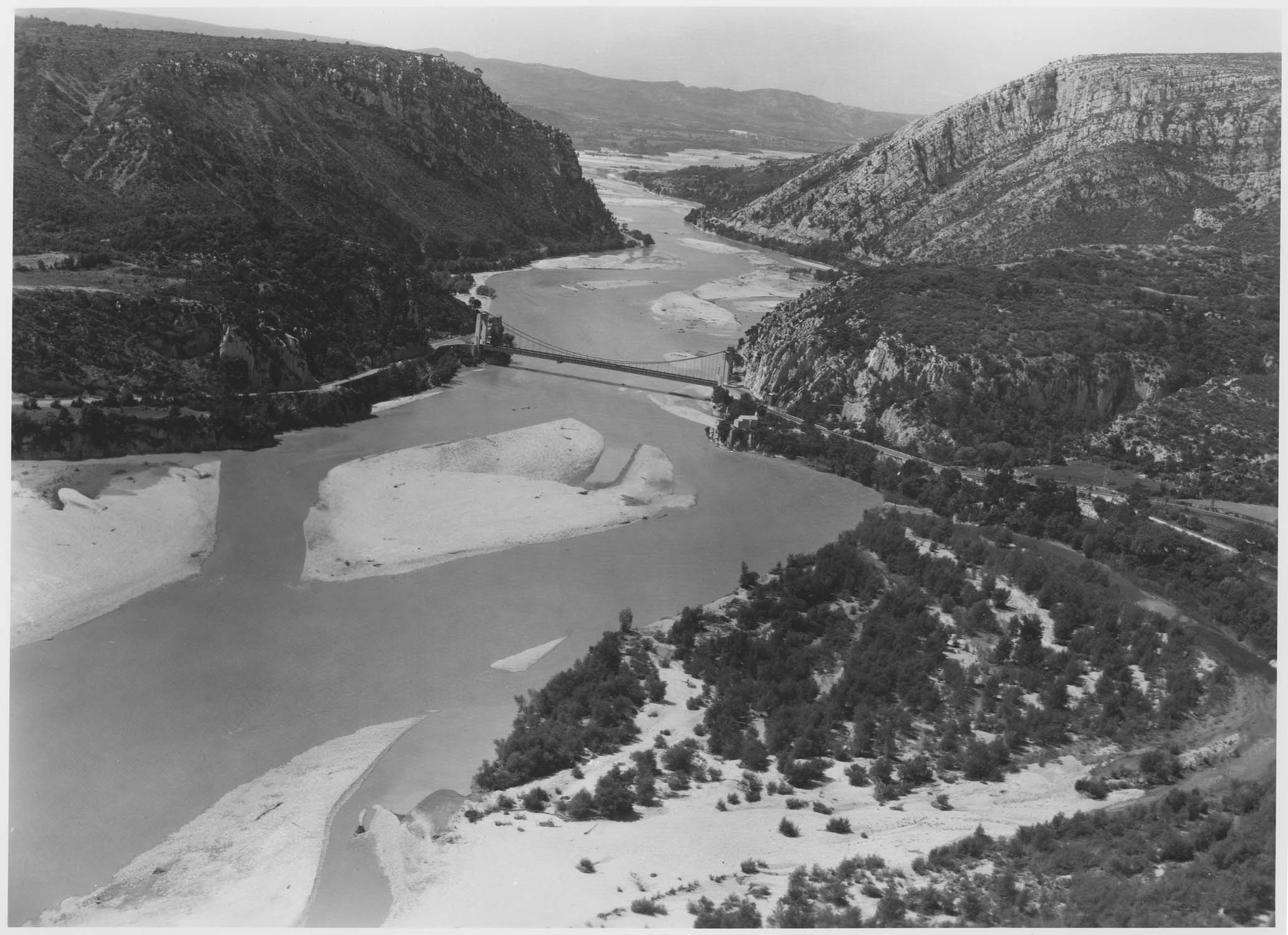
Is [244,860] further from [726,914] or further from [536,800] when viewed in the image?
[726,914]

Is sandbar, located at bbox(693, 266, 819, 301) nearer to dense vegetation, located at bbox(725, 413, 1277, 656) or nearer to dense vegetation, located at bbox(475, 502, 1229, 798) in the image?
dense vegetation, located at bbox(725, 413, 1277, 656)

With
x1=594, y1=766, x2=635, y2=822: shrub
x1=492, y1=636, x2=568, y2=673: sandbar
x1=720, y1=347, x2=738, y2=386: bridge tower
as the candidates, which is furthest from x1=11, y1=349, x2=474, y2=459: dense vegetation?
x1=594, y1=766, x2=635, y2=822: shrub

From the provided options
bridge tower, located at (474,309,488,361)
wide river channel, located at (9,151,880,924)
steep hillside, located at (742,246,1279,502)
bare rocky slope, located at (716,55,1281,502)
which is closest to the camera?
wide river channel, located at (9,151,880,924)

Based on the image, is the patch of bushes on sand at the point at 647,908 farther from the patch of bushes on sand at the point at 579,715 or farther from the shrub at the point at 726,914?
the patch of bushes on sand at the point at 579,715

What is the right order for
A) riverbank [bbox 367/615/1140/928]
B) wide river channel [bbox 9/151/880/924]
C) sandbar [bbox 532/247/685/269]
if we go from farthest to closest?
sandbar [bbox 532/247/685/269]
wide river channel [bbox 9/151/880/924]
riverbank [bbox 367/615/1140/928]

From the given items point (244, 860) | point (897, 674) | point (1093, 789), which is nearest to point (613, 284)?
point (897, 674)

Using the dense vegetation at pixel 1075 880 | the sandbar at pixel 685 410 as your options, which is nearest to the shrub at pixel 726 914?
the dense vegetation at pixel 1075 880

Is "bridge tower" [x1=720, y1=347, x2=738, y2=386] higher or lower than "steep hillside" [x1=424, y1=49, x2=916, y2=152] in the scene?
lower
